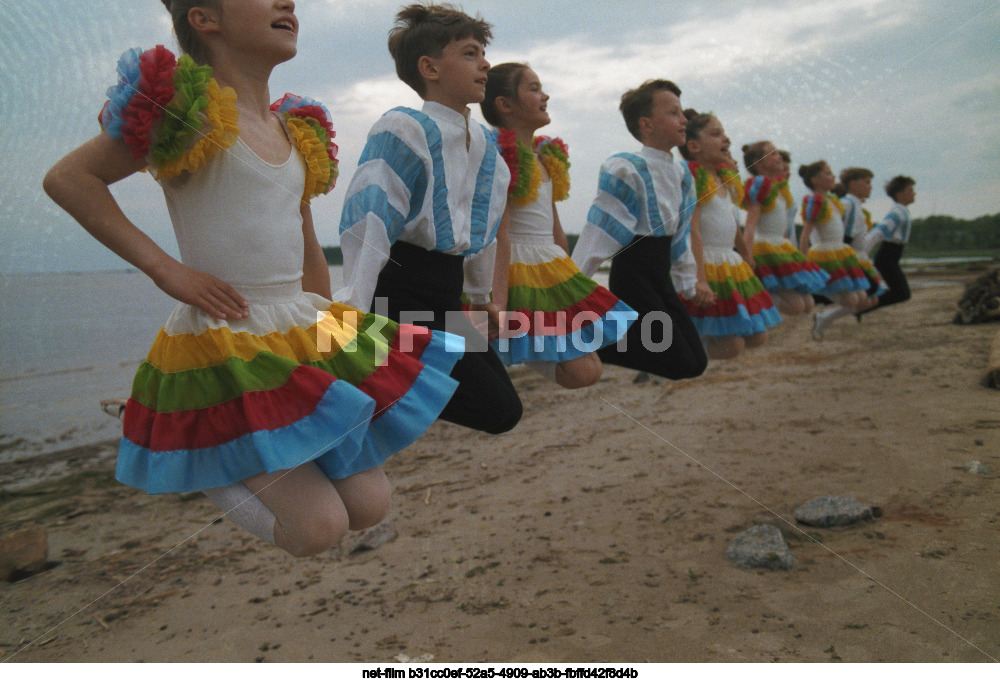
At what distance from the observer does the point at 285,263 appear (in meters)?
1.88

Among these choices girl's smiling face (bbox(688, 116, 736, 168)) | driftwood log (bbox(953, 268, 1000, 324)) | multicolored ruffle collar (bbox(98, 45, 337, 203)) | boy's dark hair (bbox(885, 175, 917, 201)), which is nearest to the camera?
multicolored ruffle collar (bbox(98, 45, 337, 203))

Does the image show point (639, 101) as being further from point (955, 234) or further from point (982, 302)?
point (982, 302)

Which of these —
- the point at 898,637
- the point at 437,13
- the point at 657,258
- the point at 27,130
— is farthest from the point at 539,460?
the point at 27,130

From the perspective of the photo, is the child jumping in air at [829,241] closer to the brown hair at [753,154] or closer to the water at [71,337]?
the brown hair at [753,154]

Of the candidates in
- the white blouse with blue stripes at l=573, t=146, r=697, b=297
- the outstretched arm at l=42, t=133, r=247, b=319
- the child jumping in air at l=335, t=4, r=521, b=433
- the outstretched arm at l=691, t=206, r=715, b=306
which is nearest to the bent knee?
the outstretched arm at l=42, t=133, r=247, b=319

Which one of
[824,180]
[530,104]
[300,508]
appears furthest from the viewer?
[824,180]

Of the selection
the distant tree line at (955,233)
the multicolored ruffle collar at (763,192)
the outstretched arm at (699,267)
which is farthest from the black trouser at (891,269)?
the outstretched arm at (699,267)

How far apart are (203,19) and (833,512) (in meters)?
3.58

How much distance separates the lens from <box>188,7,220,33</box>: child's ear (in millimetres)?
1738

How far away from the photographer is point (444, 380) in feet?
6.26

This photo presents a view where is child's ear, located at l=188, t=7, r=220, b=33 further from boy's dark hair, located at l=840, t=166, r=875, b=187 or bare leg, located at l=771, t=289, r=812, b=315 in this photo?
boy's dark hair, located at l=840, t=166, r=875, b=187

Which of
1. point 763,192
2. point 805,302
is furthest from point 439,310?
point 805,302

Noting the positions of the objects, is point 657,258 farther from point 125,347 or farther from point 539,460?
point 125,347
